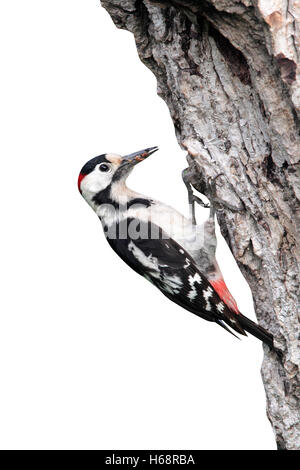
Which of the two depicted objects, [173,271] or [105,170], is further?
[105,170]

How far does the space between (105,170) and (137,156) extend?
208 millimetres

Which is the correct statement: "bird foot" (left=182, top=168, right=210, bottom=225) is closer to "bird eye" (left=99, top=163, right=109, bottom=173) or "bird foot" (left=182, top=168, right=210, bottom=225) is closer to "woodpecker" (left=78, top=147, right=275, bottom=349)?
"woodpecker" (left=78, top=147, right=275, bottom=349)

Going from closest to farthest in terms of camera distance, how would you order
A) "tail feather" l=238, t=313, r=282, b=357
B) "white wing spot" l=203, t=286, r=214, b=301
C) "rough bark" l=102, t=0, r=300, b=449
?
"rough bark" l=102, t=0, r=300, b=449 → "tail feather" l=238, t=313, r=282, b=357 → "white wing spot" l=203, t=286, r=214, b=301

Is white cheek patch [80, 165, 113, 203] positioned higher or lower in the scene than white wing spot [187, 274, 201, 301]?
higher

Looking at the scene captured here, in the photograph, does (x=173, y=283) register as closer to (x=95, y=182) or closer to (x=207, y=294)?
(x=207, y=294)

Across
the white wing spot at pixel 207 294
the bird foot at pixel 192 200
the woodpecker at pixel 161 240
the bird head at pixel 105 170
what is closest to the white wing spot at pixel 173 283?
the woodpecker at pixel 161 240

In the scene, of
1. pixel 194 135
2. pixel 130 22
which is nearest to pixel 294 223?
pixel 194 135

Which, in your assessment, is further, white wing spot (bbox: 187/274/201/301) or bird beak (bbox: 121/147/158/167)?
bird beak (bbox: 121/147/158/167)

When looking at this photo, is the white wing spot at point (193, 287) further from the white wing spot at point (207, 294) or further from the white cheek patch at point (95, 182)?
the white cheek patch at point (95, 182)

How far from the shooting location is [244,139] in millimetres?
3553

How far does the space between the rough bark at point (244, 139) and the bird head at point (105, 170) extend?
0.37 meters

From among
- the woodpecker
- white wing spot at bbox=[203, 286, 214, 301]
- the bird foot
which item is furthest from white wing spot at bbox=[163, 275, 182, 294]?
the bird foot

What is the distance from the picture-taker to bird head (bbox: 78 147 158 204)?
13.6 ft

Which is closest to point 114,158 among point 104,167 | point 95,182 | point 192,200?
point 104,167
